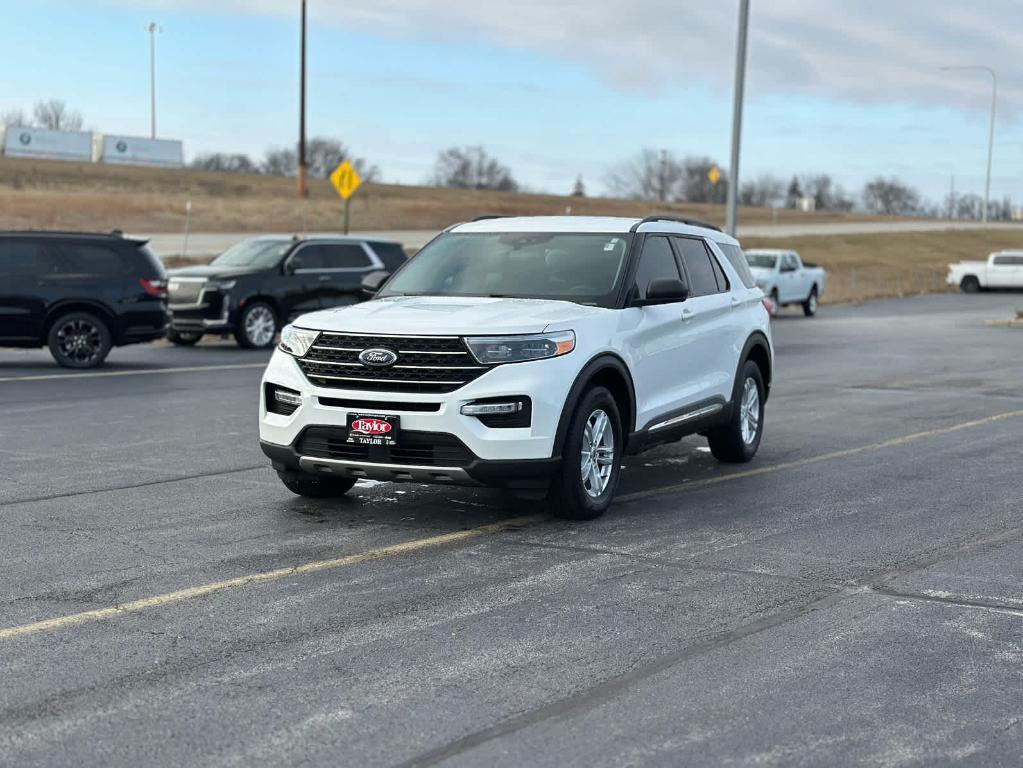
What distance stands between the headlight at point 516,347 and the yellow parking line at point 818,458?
1.64 meters

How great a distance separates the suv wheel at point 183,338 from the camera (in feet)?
76.8

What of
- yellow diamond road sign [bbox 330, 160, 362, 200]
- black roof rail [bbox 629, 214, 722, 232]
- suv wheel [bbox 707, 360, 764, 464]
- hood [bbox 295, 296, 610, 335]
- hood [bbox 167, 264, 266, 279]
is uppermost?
yellow diamond road sign [bbox 330, 160, 362, 200]

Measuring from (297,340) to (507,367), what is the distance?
134 centimetres

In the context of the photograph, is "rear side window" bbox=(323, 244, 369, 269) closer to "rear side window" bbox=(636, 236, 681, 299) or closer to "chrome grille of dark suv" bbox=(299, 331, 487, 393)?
"rear side window" bbox=(636, 236, 681, 299)

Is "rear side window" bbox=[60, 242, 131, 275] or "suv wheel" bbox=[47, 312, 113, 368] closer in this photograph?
"suv wheel" bbox=[47, 312, 113, 368]

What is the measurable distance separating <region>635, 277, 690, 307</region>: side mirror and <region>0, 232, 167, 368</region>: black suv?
11.8m

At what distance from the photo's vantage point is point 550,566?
7363mm

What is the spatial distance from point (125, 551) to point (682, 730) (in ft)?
12.5

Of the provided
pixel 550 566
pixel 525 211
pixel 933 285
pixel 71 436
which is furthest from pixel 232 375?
pixel 525 211

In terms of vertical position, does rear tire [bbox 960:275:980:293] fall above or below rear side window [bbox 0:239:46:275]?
below

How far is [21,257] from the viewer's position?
1902 cm

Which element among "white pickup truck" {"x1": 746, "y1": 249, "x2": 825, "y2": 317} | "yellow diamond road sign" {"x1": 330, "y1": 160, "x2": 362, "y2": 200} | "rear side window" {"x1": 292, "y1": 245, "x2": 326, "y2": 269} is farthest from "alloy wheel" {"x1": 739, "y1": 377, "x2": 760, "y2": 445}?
"yellow diamond road sign" {"x1": 330, "y1": 160, "x2": 362, "y2": 200}

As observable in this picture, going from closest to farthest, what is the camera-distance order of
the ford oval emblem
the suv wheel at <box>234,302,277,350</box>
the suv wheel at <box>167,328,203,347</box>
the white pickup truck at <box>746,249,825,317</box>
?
the ford oval emblem → the suv wheel at <box>234,302,277,350</box> → the suv wheel at <box>167,328,203,347</box> → the white pickup truck at <box>746,249,825,317</box>

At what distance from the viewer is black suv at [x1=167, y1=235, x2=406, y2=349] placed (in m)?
22.6
